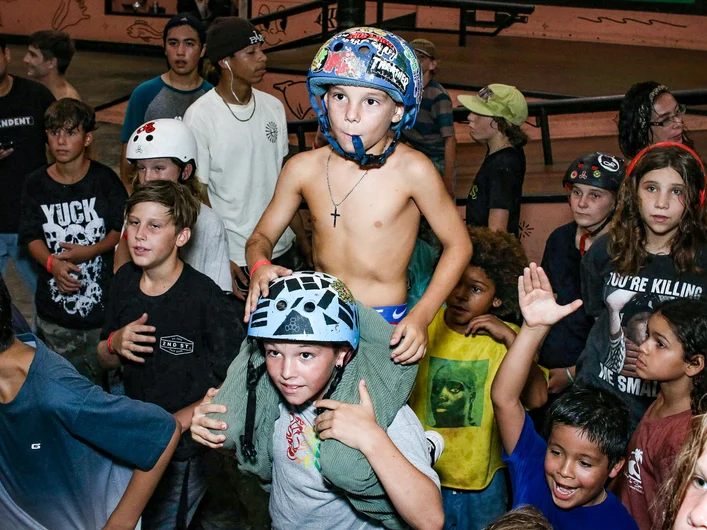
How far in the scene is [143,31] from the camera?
17.9 metres

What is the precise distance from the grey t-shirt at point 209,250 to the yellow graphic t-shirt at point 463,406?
111 centimetres

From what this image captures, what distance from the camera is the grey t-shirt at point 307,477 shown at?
260 centimetres

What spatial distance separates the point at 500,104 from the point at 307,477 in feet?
11.4

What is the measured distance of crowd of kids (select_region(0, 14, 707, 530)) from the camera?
2514 millimetres

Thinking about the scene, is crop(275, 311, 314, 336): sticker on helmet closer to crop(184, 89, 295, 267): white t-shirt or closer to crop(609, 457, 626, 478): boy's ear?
crop(609, 457, 626, 478): boy's ear

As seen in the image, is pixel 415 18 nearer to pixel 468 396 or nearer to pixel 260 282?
pixel 468 396

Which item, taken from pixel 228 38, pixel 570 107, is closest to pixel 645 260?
pixel 228 38

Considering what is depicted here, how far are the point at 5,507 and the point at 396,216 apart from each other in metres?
1.68

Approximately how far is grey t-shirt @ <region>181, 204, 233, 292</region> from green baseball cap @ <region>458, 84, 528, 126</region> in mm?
1958

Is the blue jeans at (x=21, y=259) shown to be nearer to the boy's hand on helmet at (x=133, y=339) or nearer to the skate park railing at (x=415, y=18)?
the boy's hand on helmet at (x=133, y=339)

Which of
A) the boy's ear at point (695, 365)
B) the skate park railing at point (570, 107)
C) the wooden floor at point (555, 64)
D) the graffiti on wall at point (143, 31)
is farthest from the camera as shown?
the graffiti on wall at point (143, 31)

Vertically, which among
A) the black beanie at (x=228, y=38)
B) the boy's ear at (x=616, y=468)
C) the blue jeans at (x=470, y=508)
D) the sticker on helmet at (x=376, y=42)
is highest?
the black beanie at (x=228, y=38)

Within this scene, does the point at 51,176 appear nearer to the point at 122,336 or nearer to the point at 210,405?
the point at 122,336

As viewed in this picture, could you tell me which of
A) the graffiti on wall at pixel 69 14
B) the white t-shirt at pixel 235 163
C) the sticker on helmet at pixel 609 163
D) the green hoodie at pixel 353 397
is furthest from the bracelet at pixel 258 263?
the graffiti on wall at pixel 69 14
